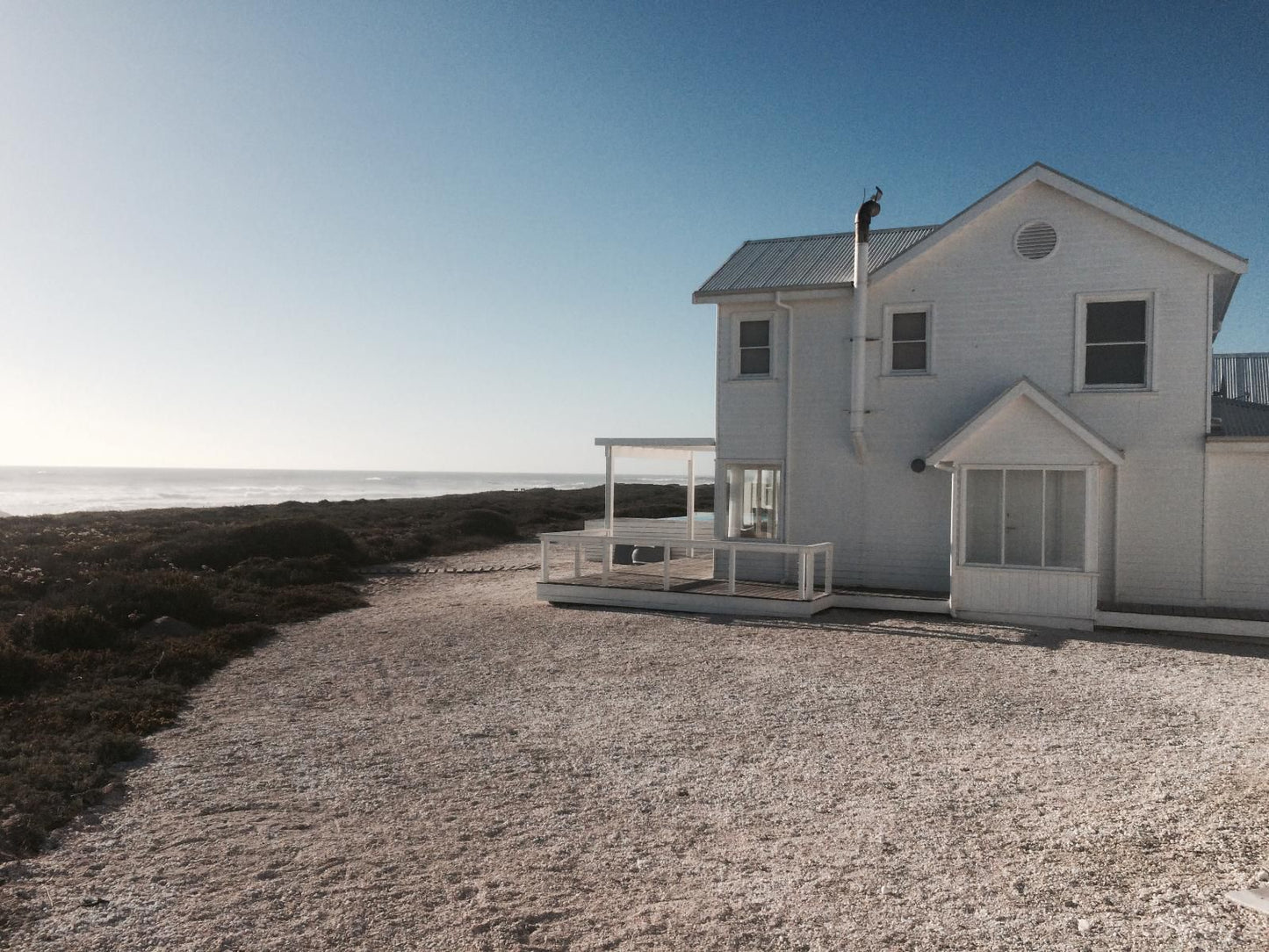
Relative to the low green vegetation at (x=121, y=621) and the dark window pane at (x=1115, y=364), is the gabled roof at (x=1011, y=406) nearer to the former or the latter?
the dark window pane at (x=1115, y=364)

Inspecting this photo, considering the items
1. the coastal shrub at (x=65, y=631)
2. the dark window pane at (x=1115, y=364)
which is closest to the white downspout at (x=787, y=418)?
the dark window pane at (x=1115, y=364)

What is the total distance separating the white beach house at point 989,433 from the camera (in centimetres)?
1360

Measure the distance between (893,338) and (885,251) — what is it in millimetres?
2053

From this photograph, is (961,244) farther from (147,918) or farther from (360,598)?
(147,918)

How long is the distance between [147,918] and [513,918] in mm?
1945

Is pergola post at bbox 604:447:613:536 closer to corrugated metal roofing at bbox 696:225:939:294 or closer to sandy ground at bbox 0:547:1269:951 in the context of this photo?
corrugated metal roofing at bbox 696:225:939:294

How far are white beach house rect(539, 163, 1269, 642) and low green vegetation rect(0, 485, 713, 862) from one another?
18.9 feet

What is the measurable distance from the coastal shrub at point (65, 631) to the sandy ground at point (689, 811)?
216 cm

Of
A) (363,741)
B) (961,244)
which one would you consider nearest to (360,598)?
(363,741)

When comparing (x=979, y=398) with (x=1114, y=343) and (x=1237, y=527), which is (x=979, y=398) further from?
(x=1237, y=527)

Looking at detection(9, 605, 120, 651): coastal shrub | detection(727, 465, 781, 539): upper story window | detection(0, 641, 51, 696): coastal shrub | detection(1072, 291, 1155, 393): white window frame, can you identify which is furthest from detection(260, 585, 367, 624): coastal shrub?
detection(1072, 291, 1155, 393): white window frame

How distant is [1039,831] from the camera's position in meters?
5.80

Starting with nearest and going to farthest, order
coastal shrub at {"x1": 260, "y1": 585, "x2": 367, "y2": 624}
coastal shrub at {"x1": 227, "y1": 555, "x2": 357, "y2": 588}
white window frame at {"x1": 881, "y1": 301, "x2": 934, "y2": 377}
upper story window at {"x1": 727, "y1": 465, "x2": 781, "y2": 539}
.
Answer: coastal shrub at {"x1": 260, "y1": 585, "x2": 367, "y2": 624}, white window frame at {"x1": 881, "y1": 301, "x2": 934, "y2": 377}, upper story window at {"x1": 727, "y1": 465, "x2": 781, "y2": 539}, coastal shrub at {"x1": 227, "y1": 555, "x2": 357, "y2": 588}

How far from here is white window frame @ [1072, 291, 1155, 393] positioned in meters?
14.1
